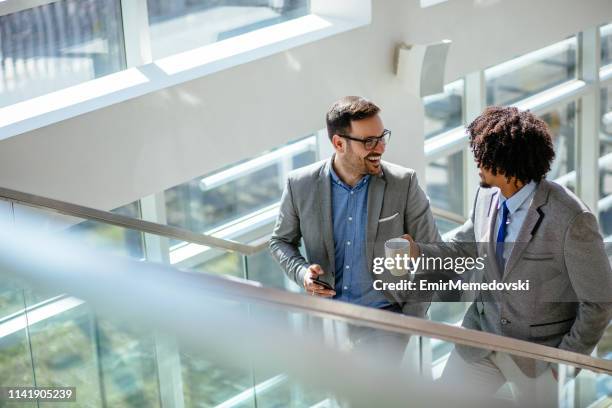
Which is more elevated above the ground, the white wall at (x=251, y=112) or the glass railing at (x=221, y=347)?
the glass railing at (x=221, y=347)

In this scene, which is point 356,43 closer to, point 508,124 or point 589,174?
point 508,124

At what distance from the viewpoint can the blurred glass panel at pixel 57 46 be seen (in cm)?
635

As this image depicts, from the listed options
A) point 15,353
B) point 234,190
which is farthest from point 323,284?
point 234,190

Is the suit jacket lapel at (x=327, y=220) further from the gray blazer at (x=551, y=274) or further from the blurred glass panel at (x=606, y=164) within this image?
the blurred glass panel at (x=606, y=164)

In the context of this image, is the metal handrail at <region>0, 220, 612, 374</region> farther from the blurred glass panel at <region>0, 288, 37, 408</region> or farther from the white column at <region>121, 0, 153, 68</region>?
the white column at <region>121, 0, 153, 68</region>

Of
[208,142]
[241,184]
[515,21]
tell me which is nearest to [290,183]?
[208,142]

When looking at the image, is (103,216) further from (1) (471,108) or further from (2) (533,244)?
(1) (471,108)

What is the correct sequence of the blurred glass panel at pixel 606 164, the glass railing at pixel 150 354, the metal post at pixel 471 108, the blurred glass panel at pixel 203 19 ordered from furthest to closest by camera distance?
the blurred glass panel at pixel 606 164, the metal post at pixel 471 108, the blurred glass panel at pixel 203 19, the glass railing at pixel 150 354

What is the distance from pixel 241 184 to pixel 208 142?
5.45ft

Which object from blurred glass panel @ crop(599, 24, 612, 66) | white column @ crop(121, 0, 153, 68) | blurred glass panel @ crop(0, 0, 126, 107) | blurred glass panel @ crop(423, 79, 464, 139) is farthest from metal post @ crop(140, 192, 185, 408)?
blurred glass panel @ crop(599, 24, 612, 66)

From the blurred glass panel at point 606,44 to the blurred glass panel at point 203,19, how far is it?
19.1ft

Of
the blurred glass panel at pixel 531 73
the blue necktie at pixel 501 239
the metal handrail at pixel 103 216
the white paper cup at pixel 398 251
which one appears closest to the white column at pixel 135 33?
the metal handrail at pixel 103 216

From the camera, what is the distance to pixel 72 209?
4.16 metres

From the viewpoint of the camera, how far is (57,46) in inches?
260
